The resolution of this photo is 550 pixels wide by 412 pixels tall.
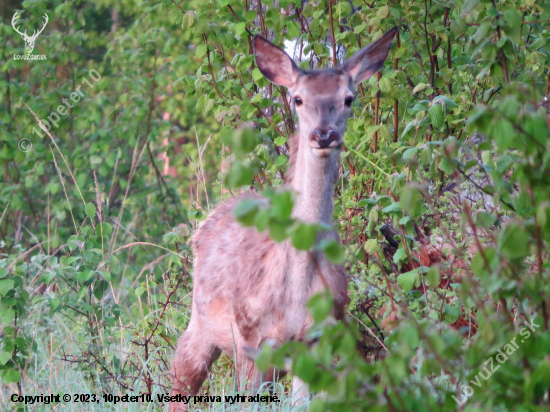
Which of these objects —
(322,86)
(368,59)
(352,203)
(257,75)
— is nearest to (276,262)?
(352,203)

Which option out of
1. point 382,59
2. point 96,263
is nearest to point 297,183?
point 382,59

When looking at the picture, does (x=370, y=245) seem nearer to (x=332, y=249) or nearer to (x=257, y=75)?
(x=257, y=75)

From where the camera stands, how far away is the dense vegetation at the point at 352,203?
6.94 feet

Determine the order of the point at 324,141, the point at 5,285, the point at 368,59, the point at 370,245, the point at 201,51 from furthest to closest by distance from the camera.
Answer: the point at 201,51, the point at 368,59, the point at 370,245, the point at 324,141, the point at 5,285

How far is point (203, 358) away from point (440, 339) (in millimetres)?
3068

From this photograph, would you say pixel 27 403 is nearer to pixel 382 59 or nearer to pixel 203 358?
pixel 203 358

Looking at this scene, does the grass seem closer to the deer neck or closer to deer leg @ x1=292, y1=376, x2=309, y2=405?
deer leg @ x1=292, y1=376, x2=309, y2=405

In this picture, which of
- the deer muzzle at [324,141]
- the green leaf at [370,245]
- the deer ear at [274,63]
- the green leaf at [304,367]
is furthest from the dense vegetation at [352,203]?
the deer ear at [274,63]

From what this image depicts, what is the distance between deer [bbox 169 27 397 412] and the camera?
4156 millimetres

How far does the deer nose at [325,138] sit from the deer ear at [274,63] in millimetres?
776

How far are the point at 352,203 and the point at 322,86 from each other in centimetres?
88

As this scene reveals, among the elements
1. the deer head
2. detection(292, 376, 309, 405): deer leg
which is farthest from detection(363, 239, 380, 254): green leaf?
detection(292, 376, 309, 405): deer leg

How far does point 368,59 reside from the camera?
4.91m

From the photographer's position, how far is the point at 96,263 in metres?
5.19
